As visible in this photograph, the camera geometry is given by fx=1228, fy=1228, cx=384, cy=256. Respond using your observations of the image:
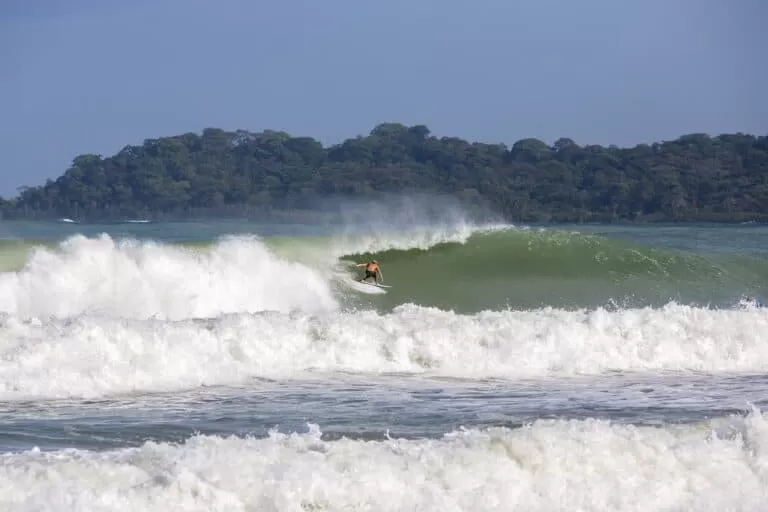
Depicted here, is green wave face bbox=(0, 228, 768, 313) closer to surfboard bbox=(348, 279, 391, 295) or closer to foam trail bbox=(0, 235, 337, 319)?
surfboard bbox=(348, 279, 391, 295)

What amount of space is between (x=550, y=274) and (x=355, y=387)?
14.6 metres

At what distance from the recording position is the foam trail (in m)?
20.0

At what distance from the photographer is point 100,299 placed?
20.1 meters

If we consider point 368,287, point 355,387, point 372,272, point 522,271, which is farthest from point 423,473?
point 522,271

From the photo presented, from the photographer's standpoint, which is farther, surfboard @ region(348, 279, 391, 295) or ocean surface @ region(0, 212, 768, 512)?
surfboard @ region(348, 279, 391, 295)

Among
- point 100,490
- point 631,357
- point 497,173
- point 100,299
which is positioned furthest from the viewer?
point 497,173

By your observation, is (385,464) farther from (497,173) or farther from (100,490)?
(497,173)

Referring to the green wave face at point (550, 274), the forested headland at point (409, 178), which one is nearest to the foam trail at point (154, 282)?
the green wave face at point (550, 274)

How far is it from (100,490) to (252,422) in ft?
10.9

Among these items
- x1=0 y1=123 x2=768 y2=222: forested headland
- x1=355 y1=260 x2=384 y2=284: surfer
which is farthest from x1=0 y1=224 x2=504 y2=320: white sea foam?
x1=0 y1=123 x2=768 y2=222: forested headland

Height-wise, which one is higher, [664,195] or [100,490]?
[664,195]

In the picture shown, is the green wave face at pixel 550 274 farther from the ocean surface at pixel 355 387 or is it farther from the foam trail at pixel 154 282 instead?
the foam trail at pixel 154 282

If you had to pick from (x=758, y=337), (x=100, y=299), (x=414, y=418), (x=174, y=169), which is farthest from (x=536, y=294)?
(x=174, y=169)

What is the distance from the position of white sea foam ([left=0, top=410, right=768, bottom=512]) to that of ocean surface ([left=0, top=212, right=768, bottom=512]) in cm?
2
